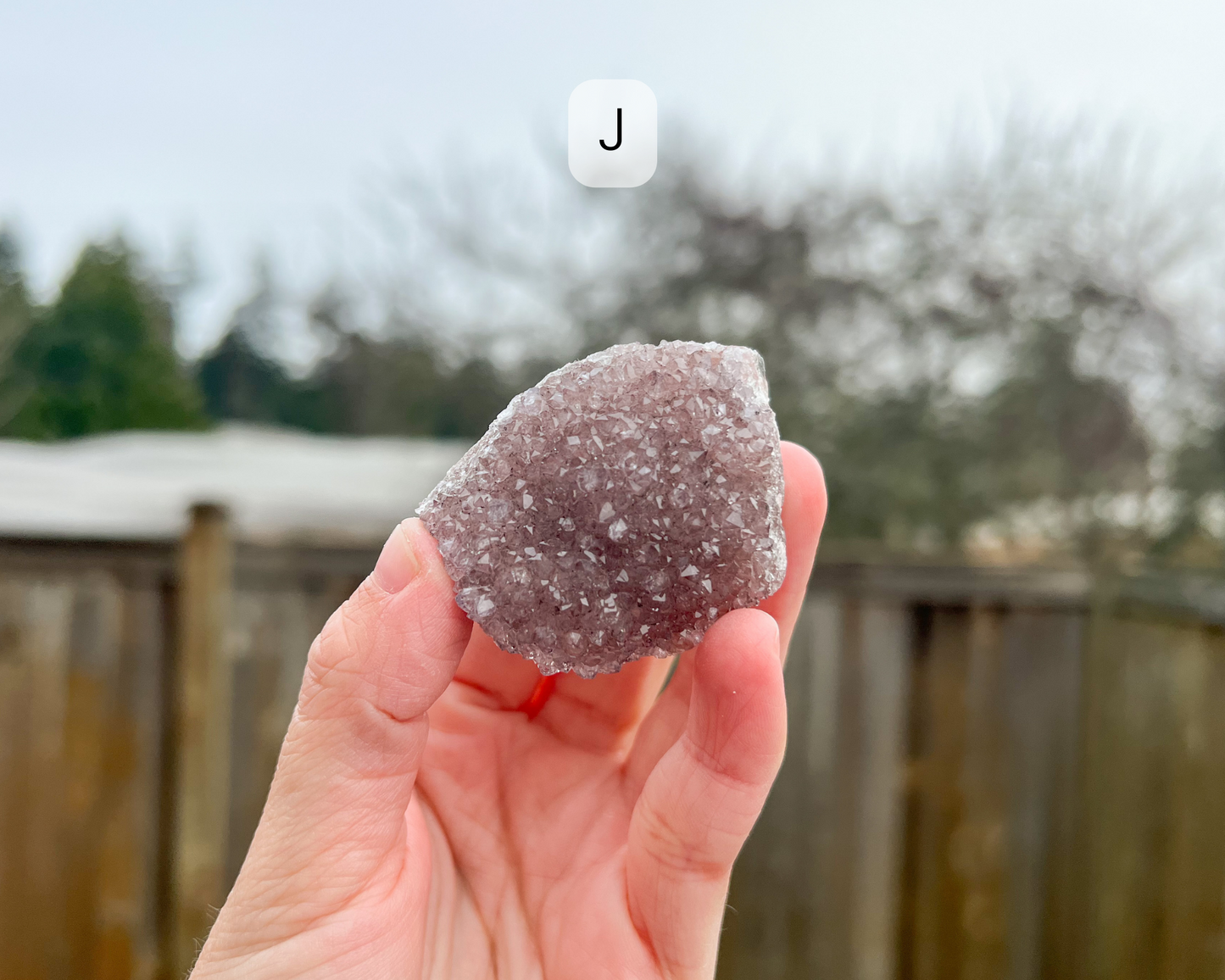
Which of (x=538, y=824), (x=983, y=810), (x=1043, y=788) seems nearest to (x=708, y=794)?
(x=538, y=824)

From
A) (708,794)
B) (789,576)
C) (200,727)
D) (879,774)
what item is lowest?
(879,774)

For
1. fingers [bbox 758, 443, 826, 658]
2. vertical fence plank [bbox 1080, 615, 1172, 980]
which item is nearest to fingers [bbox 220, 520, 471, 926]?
fingers [bbox 758, 443, 826, 658]

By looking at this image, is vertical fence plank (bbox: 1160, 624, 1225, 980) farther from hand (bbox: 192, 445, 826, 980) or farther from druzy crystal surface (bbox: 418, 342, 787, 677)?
druzy crystal surface (bbox: 418, 342, 787, 677)

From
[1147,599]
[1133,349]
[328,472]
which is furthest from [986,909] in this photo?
[328,472]

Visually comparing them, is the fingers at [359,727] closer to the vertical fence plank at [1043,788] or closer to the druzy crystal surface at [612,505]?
the druzy crystal surface at [612,505]

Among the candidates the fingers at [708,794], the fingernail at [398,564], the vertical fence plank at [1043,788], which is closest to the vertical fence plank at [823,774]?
the vertical fence plank at [1043,788]

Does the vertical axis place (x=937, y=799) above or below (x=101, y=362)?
below

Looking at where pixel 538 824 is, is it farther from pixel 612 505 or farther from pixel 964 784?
pixel 964 784
